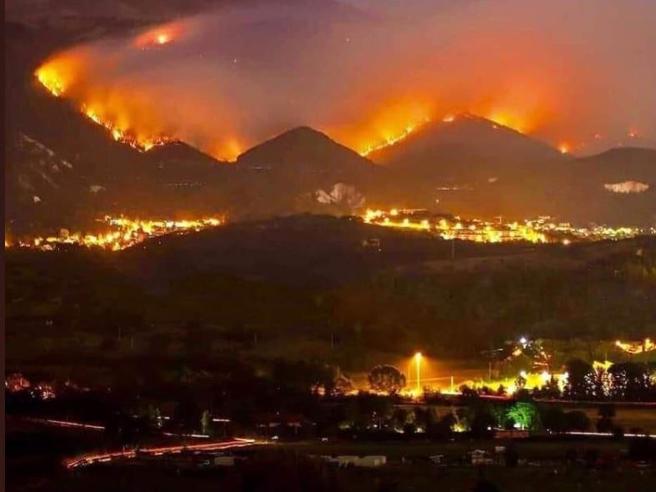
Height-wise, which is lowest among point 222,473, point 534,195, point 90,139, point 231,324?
point 222,473

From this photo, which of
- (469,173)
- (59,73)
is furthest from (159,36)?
(469,173)

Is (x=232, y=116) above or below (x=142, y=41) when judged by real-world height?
below

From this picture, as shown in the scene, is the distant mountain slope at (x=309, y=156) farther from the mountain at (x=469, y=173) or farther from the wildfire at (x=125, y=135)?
the wildfire at (x=125, y=135)

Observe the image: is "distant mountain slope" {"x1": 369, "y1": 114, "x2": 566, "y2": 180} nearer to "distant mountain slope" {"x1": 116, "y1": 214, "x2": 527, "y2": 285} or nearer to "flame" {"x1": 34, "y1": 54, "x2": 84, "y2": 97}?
"distant mountain slope" {"x1": 116, "y1": 214, "x2": 527, "y2": 285}

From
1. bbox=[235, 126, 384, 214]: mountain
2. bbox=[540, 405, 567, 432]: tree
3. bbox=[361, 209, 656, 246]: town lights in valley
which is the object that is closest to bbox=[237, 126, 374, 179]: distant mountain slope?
bbox=[235, 126, 384, 214]: mountain

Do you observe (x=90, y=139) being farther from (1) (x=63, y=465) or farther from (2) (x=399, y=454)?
(2) (x=399, y=454)

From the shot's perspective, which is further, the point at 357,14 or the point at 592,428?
the point at 357,14

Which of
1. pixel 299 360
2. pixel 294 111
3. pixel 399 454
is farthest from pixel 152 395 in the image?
pixel 294 111
